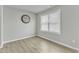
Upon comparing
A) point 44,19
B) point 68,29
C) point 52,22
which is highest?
point 44,19

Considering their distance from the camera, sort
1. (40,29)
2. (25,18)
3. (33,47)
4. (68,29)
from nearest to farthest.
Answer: (33,47) → (25,18) → (68,29) → (40,29)

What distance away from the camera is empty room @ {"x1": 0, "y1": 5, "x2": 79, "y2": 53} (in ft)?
5.32

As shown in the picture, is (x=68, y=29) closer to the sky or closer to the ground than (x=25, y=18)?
closer to the ground

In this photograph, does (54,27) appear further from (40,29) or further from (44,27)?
(40,29)

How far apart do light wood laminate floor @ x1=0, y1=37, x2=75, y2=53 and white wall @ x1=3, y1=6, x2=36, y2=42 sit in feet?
0.50

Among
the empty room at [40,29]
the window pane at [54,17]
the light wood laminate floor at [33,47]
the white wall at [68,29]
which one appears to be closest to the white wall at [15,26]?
the empty room at [40,29]

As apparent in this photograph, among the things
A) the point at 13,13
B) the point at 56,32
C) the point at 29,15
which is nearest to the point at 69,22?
the point at 56,32

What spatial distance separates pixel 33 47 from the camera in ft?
5.55

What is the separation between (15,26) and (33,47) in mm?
697

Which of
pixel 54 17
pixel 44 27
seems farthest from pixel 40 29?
pixel 54 17

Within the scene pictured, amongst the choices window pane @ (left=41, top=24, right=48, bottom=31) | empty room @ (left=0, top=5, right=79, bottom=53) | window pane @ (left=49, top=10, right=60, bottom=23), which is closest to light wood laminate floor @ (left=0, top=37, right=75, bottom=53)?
empty room @ (left=0, top=5, right=79, bottom=53)

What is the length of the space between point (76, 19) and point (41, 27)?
0.94 metres

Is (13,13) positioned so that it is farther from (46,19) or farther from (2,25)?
(46,19)

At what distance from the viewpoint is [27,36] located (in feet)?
6.07
